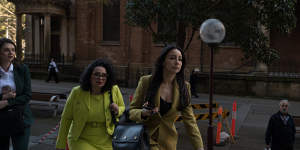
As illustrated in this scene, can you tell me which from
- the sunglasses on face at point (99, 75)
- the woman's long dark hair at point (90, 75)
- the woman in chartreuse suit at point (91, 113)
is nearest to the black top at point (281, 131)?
the woman in chartreuse suit at point (91, 113)

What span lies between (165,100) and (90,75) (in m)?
0.87

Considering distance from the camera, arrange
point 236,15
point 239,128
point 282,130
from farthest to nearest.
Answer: point 239,128, point 236,15, point 282,130

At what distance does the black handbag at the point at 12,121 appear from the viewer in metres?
3.96

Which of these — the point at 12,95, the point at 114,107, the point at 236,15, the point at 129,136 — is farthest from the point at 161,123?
the point at 236,15

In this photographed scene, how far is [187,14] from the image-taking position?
28.7 ft

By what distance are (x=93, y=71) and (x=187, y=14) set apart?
578 centimetres

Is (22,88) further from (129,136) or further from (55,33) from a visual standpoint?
(55,33)

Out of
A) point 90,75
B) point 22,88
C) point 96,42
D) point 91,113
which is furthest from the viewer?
point 96,42

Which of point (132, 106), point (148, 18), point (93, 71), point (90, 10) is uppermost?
point (90, 10)

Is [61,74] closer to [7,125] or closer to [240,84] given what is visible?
[240,84]

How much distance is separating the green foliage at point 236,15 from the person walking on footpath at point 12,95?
214 inches

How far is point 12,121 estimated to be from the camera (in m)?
4.01

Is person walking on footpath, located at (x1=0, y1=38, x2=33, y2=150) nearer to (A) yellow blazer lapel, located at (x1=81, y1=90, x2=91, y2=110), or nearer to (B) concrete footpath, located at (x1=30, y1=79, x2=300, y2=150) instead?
(A) yellow blazer lapel, located at (x1=81, y1=90, x2=91, y2=110)

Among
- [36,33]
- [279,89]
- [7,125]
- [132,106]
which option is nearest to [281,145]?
[132,106]
